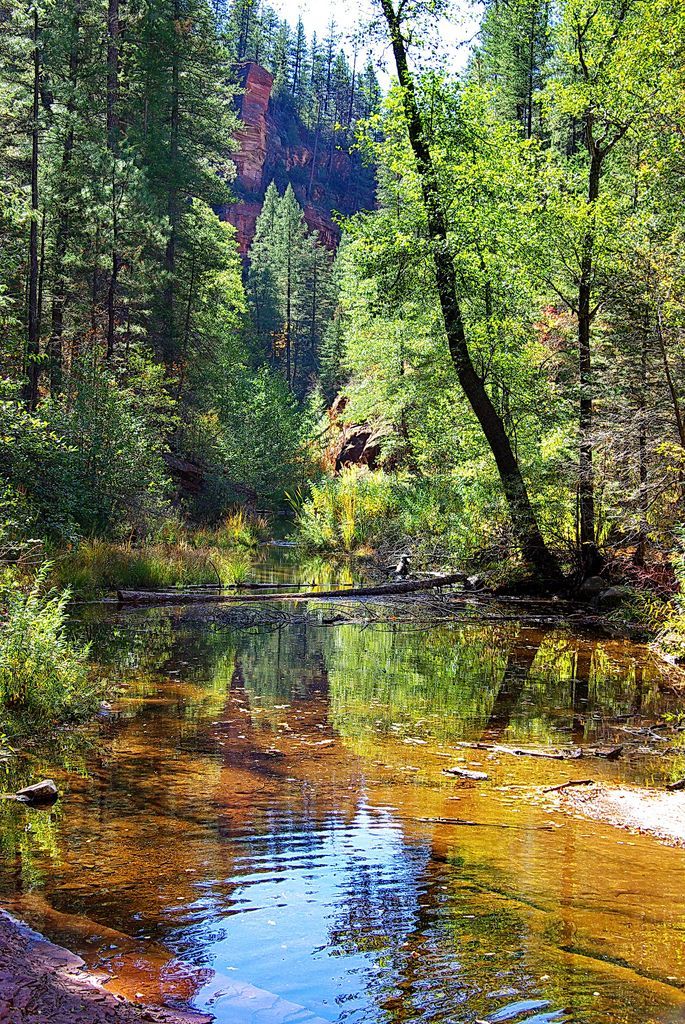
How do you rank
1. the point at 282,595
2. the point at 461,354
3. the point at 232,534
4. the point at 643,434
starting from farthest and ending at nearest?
the point at 232,534, the point at 461,354, the point at 282,595, the point at 643,434

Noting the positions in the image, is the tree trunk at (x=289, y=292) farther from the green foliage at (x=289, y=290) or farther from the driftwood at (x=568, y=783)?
the driftwood at (x=568, y=783)

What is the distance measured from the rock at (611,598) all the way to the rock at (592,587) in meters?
0.23

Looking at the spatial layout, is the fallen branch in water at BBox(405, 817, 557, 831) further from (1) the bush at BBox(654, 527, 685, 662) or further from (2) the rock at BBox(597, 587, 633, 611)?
(2) the rock at BBox(597, 587, 633, 611)

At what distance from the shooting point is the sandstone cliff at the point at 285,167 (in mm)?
91312

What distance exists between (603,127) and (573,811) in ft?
44.2

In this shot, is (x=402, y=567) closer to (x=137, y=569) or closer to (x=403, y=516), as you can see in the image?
(x=403, y=516)

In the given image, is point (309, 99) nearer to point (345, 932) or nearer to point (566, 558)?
point (566, 558)

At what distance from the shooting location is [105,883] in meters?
4.66

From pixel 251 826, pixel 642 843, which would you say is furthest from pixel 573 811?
pixel 251 826

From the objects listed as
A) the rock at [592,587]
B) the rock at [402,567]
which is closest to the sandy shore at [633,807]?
the rock at [592,587]

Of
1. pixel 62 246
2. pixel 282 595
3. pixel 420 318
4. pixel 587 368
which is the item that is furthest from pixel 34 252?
pixel 587 368

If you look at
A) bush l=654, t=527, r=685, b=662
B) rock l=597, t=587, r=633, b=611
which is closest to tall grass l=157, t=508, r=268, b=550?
rock l=597, t=587, r=633, b=611

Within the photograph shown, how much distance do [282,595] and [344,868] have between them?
32.0 feet

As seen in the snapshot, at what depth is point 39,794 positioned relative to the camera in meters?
5.80
